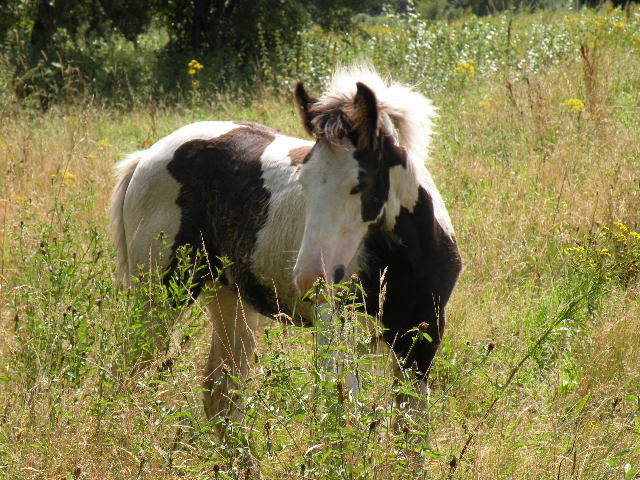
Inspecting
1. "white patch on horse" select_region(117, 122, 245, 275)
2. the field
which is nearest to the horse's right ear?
"white patch on horse" select_region(117, 122, 245, 275)

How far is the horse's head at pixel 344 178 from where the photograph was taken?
288 cm

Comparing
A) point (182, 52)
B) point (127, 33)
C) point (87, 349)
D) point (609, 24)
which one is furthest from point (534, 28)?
point (87, 349)

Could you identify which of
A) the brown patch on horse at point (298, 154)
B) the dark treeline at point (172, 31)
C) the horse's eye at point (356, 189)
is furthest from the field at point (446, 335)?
the dark treeline at point (172, 31)

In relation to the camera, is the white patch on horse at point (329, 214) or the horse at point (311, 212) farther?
the horse at point (311, 212)

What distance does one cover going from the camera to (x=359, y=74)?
3.39m

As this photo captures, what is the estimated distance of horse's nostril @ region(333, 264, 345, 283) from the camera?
2.86 metres

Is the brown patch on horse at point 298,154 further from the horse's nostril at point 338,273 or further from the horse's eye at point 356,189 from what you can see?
the horse's nostril at point 338,273

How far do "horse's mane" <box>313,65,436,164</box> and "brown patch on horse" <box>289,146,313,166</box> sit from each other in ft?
1.72

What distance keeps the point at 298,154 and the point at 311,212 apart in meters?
0.90

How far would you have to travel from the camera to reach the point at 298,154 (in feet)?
12.3

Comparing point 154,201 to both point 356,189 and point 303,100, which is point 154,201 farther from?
point 356,189

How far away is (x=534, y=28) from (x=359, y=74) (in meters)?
10.1

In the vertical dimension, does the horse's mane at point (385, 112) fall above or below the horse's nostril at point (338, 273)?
above

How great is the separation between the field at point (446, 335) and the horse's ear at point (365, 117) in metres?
0.96
